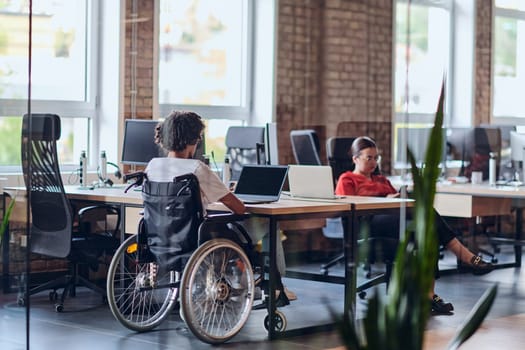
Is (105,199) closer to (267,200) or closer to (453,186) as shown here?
(267,200)

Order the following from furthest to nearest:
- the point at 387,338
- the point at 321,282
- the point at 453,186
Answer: the point at 453,186
the point at 321,282
the point at 387,338

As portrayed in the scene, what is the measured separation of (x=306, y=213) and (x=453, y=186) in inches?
37.5

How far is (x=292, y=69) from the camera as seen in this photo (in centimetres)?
469

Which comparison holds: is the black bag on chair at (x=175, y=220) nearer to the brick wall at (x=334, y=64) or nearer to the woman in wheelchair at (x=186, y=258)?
the woman in wheelchair at (x=186, y=258)

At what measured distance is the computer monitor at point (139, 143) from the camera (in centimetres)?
436

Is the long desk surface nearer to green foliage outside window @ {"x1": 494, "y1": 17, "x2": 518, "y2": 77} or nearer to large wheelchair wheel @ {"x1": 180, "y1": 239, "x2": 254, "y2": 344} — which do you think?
large wheelchair wheel @ {"x1": 180, "y1": 239, "x2": 254, "y2": 344}

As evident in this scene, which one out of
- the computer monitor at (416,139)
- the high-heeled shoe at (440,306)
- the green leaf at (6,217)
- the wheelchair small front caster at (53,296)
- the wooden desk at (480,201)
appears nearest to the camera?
the green leaf at (6,217)

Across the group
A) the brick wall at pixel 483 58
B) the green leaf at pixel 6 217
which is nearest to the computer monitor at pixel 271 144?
the brick wall at pixel 483 58

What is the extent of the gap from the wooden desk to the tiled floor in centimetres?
26

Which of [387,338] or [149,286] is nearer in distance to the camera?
[387,338]

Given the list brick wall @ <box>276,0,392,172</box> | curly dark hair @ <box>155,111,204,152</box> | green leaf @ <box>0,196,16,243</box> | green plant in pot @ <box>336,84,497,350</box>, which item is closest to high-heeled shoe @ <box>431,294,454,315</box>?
brick wall @ <box>276,0,392,172</box>

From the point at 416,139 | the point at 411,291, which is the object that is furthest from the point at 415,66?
the point at 411,291

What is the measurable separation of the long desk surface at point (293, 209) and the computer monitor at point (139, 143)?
0.18 meters

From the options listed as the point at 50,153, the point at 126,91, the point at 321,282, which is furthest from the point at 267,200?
the point at 50,153
